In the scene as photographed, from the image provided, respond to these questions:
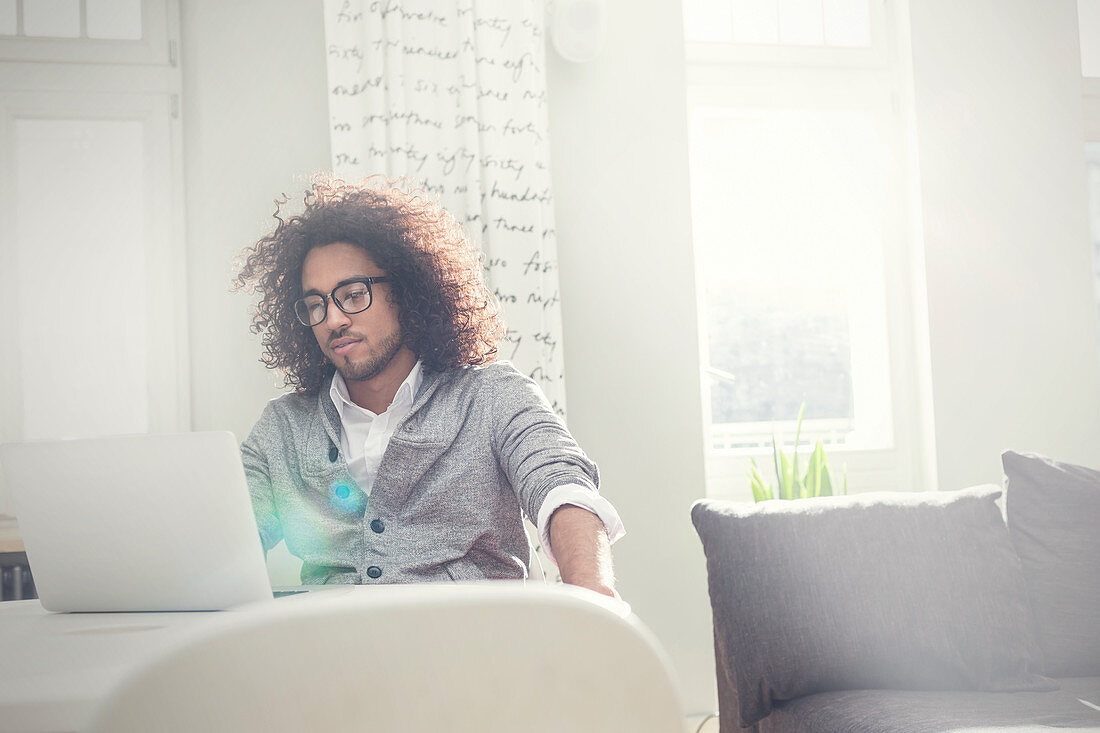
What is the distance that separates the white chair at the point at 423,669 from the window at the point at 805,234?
2.83 m

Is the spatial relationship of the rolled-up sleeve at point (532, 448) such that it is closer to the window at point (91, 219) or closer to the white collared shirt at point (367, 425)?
the white collared shirt at point (367, 425)

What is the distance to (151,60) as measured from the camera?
2.46m

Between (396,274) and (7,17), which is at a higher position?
(7,17)

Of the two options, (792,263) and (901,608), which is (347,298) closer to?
(901,608)

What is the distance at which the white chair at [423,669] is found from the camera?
0.81 feet

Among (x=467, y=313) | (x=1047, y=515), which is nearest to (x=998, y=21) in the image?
(x=1047, y=515)

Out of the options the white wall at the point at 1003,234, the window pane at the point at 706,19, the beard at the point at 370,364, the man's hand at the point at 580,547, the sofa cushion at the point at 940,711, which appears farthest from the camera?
the window pane at the point at 706,19

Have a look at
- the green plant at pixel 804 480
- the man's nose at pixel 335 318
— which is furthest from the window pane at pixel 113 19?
the green plant at pixel 804 480

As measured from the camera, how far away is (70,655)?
0.49 meters

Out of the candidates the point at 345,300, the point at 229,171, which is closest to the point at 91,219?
the point at 229,171

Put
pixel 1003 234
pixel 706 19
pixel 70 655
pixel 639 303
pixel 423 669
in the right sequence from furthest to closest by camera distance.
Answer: pixel 706 19, pixel 1003 234, pixel 639 303, pixel 70 655, pixel 423 669

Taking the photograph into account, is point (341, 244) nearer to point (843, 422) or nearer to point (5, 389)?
point (5, 389)

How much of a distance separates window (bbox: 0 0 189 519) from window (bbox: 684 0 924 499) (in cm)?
192

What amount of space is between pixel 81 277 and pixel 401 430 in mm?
1679
